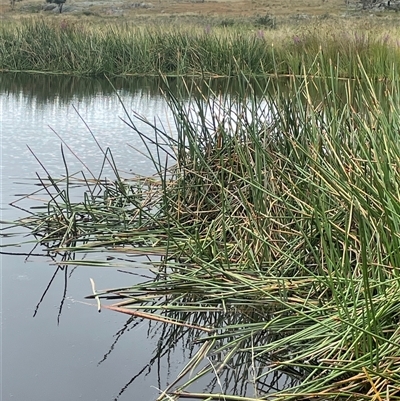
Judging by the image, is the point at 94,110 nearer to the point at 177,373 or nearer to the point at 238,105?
the point at 238,105

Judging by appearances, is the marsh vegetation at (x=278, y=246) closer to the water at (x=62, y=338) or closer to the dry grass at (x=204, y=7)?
the water at (x=62, y=338)

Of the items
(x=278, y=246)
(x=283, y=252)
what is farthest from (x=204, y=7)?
(x=283, y=252)

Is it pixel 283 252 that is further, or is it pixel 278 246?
pixel 278 246

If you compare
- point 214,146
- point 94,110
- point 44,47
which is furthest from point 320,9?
point 214,146

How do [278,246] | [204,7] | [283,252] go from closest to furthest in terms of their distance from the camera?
1. [283,252]
2. [278,246]
3. [204,7]

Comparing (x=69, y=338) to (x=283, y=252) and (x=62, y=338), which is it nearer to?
(x=62, y=338)

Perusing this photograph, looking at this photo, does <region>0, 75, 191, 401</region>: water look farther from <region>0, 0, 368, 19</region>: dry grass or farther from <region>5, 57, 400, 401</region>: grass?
<region>0, 0, 368, 19</region>: dry grass

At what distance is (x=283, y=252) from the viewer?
253 cm

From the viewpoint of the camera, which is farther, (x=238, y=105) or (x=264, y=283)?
(x=238, y=105)

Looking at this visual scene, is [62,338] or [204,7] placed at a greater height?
[62,338]

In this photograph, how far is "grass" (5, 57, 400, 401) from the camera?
2074 mm

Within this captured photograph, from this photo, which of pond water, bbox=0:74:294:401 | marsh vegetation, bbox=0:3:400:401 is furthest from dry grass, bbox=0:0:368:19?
pond water, bbox=0:74:294:401

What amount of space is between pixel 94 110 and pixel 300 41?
3561 mm

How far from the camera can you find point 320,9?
1506 inches
